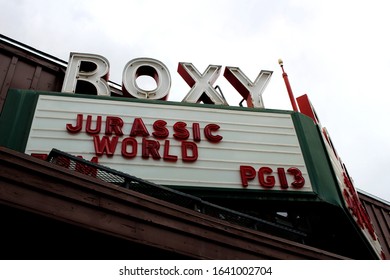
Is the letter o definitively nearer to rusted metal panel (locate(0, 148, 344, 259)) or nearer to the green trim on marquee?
the green trim on marquee

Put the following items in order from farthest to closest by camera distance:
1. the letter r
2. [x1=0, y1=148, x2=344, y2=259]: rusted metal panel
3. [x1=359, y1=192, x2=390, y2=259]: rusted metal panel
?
[x1=359, y1=192, x2=390, y2=259]: rusted metal panel → the letter r → [x1=0, y1=148, x2=344, y2=259]: rusted metal panel

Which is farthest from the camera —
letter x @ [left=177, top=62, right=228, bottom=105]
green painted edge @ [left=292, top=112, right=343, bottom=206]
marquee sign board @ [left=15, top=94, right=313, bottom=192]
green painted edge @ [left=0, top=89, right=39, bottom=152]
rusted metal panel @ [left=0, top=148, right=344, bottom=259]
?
letter x @ [left=177, top=62, right=228, bottom=105]

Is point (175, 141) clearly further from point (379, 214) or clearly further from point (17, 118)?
point (379, 214)

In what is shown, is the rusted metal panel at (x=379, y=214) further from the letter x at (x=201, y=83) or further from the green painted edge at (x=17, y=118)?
the green painted edge at (x=17, y=118)

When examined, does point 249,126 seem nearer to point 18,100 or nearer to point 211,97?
point 211,97

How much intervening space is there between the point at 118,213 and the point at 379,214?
36.5 feet

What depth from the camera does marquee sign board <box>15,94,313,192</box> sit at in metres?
→ 6.37

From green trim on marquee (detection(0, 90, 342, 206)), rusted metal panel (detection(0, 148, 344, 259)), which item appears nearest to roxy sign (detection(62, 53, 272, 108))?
green trim on marquee (detection(0, 90, 342, 206))

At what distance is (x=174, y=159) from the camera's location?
21.5 feet

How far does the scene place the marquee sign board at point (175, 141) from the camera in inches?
251

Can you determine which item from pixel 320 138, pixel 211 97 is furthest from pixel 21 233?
pixel 320 138

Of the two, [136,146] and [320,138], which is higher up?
[320,138]

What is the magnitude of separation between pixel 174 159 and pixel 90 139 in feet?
4.89

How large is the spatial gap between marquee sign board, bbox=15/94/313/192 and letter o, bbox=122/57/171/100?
60 cm
